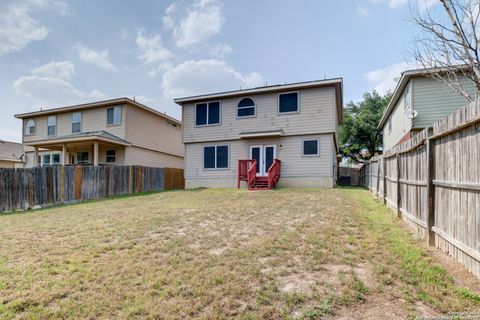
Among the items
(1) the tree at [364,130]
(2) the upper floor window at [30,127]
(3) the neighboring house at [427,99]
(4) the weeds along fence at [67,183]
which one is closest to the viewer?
(4) the weeds along fence at [67,183]

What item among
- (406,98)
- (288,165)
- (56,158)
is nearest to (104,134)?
(56,158)

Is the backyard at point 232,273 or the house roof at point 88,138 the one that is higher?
the house roof at point 88,138

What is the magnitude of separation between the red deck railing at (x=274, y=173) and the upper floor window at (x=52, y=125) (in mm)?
16491

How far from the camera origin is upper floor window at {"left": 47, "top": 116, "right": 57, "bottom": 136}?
19.4m

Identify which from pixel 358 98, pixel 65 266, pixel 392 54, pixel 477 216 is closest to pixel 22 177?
pixel 65 266

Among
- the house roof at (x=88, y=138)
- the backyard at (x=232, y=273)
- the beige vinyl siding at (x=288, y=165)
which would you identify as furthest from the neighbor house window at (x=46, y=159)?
the backyard at (x=232, y=273)

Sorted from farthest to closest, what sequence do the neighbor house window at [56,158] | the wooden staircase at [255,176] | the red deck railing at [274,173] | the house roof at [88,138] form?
the neighbor house window at [56,158] → the house roof at [88,138] → the wooden staircase at [255,176] → the red deck railing at [274,173]

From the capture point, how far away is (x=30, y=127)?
2031 centimetres

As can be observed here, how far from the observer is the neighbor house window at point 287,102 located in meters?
14.0

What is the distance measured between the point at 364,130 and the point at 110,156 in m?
23.9

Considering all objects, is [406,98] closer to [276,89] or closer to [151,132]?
[276,89]

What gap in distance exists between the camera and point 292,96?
14094mm

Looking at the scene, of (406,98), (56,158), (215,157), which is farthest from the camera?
(56,158)

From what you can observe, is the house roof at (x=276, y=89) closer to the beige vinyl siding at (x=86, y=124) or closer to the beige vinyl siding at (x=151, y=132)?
the beige vinyl siding at (x=151, y=132)
